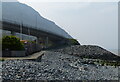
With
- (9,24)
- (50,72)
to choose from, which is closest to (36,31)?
(9,24)

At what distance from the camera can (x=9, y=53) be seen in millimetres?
29719

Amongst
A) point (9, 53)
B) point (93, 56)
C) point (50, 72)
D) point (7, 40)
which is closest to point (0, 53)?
point (9, 53)

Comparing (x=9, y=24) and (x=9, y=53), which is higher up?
(x=9, y=24)

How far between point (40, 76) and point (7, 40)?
65.3 ft

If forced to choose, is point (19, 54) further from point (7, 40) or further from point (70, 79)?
point (70, 79)

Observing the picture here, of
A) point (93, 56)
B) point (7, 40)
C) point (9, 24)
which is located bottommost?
point (93, 56)

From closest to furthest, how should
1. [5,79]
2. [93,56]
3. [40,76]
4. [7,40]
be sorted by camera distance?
[5,79] → [40,76] → [7,40] → [93,56]

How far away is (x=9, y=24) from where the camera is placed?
201ft

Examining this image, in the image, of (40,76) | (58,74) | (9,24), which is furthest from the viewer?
(9,24)

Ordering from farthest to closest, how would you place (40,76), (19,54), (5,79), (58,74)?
(19,54) → (58,74) → (40,76) → (5,79)

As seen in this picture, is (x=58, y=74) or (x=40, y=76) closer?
(x=40, y=76)

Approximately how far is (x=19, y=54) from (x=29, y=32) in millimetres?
42708

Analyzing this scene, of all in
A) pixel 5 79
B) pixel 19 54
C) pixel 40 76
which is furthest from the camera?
pixel 19 54

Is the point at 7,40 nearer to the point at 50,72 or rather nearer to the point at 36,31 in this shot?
the point at 50,72
